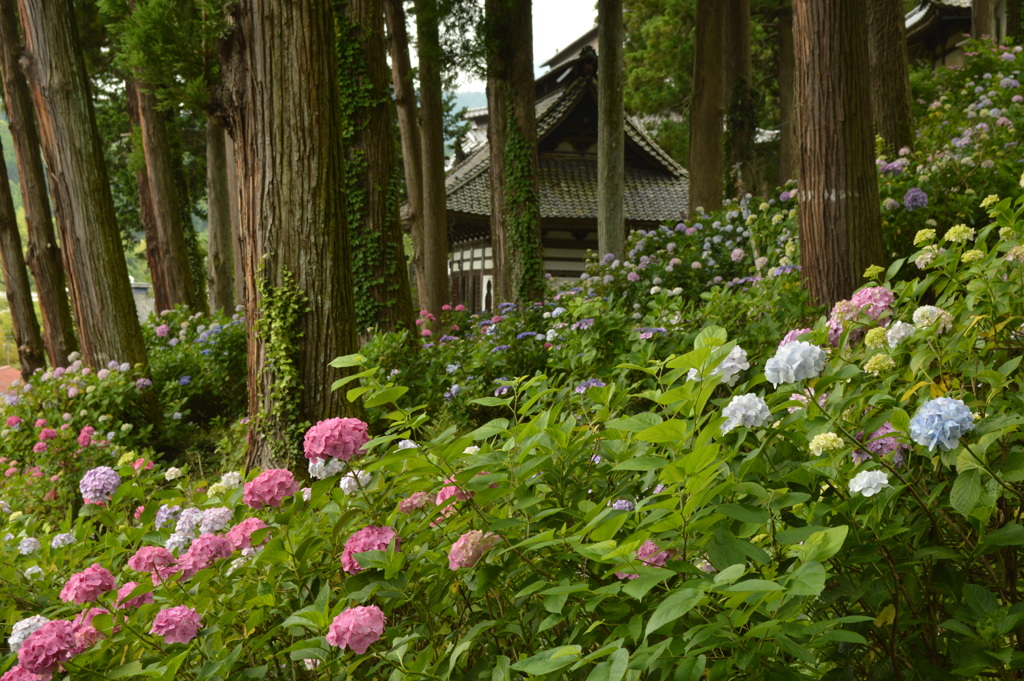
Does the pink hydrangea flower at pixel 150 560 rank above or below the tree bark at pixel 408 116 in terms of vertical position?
below

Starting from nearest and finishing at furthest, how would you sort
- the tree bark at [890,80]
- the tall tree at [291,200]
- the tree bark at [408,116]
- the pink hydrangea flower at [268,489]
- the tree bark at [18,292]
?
the pink hydrangea flower at [268,489]
the tall tree at [291,200]
the tree bark at [890,80]
the tree bark at [18,292]
the tree bark at [408,116]

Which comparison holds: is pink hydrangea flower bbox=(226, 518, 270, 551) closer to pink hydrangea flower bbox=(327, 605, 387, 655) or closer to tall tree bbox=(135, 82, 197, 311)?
pink hydrangea flower bbox=(327, 605, 387, 655)

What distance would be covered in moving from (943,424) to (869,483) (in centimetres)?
15

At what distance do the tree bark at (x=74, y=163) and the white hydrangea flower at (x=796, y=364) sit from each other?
6763mm

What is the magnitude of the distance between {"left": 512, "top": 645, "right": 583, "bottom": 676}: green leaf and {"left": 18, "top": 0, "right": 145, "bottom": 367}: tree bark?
6834mm

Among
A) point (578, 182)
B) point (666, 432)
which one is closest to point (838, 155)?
point (666, 432)

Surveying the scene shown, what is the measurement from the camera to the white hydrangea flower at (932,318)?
5.34 feet

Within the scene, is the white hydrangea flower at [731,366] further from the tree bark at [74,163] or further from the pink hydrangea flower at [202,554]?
the tree bark at [74,163]

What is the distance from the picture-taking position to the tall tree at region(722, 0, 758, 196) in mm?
10828

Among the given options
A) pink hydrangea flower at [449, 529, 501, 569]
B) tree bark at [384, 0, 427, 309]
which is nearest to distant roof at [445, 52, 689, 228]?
tree bark at [384, 0, 427, 309]

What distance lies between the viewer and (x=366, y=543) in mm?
1489

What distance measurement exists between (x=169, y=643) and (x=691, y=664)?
112 cm

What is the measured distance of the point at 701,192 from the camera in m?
10.9

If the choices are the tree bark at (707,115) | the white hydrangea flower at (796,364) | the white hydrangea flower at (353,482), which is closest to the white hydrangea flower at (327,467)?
the white hydrangea flower at (353,482)
